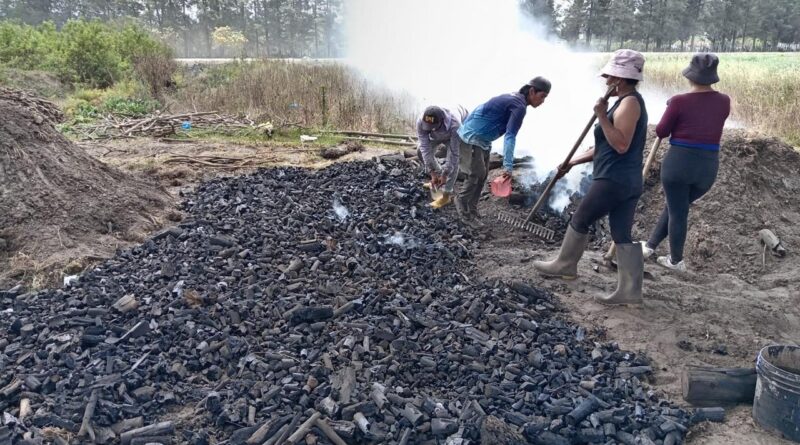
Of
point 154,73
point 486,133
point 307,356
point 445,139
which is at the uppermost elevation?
point 154,73

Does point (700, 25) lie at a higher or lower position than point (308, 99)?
higher

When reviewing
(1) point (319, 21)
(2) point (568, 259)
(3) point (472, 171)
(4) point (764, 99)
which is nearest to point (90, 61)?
(3) point (472, 171)

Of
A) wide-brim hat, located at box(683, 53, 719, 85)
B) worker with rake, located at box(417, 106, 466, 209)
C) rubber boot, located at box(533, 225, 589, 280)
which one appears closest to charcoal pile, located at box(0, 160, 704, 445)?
rubber boot, located at box(533, 225, 589, 280)

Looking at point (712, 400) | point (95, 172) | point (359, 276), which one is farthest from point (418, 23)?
point (712, 400)

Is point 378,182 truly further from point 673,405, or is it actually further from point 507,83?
point 507,83

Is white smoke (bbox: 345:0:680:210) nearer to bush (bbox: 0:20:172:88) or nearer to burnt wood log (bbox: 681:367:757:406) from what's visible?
burnt wood log (bbox: 681:367:757:406)

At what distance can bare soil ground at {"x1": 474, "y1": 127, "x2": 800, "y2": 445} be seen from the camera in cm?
398

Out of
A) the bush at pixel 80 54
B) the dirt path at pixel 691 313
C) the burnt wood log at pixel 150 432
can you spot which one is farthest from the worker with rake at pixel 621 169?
the bush at pixel 80 54

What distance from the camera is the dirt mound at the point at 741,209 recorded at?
5.78 metres

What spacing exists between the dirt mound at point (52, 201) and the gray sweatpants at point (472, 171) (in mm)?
3739

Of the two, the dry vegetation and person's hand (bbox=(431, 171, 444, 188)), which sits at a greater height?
the dry vegetation

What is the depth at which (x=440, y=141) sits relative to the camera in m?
6.57

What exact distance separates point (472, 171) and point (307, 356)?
3422 mm

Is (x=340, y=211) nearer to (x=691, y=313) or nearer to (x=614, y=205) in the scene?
(x=614, y=205)
